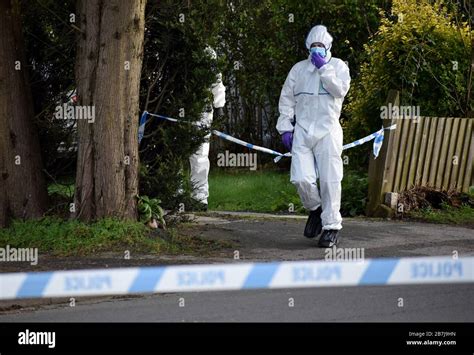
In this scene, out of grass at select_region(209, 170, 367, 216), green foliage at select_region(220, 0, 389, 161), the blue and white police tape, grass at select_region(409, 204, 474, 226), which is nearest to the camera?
the blue and white police tape

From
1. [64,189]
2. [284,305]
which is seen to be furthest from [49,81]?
[284,305]

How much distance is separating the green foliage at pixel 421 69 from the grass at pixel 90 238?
190 inches

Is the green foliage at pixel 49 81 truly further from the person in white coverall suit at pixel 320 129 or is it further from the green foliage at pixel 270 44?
the green foliage at pixel 270 44

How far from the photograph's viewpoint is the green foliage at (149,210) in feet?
32.3

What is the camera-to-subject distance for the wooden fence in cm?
1234

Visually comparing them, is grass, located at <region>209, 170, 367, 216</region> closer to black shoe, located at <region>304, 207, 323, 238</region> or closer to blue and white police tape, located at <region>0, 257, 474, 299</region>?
black shoe, located at <region>304, 207, 323, 238</region>

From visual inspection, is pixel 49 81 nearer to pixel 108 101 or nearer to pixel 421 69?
pixel 108 101

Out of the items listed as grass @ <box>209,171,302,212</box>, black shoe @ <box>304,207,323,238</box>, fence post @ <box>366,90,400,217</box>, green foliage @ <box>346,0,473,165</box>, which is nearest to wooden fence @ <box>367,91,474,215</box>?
fence post @ <box>366,90,400,217</box>

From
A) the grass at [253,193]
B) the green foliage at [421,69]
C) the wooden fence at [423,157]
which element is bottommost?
the grass at [253,193]

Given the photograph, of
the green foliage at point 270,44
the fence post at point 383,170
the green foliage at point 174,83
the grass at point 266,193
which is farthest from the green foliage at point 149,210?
the green foliage at point 270,44

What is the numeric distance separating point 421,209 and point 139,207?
13.9ft

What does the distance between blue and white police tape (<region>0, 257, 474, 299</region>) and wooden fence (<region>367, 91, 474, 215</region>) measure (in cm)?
426

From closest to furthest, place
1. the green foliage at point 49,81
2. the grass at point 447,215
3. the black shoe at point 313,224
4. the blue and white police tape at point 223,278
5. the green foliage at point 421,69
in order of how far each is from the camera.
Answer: the blue and white police tape at point 223,278 → the black shoe at point 313,224 → the green foliage at point 49,81 → the grass at point 447,215 → the green foliage at point 421,69

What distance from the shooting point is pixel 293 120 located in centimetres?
1014
